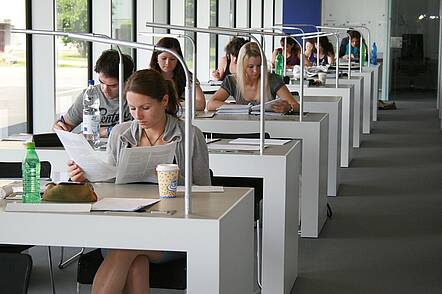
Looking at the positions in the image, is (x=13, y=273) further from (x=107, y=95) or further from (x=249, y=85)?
(x=249, y=85)

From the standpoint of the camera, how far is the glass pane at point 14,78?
18.0ft

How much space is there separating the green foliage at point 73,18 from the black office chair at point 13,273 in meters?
4.04

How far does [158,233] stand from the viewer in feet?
9.06

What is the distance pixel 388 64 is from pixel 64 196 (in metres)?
13.6

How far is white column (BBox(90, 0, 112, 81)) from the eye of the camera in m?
7.09

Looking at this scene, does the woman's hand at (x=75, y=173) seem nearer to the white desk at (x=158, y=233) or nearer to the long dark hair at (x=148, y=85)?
the long dark hair at (x=148, y=85)

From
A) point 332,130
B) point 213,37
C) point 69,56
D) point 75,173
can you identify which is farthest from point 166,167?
point 213,37

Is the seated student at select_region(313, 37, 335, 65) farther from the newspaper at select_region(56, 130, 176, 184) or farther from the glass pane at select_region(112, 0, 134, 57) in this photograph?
the newspaper at select_region(56, 130, 176, 184)

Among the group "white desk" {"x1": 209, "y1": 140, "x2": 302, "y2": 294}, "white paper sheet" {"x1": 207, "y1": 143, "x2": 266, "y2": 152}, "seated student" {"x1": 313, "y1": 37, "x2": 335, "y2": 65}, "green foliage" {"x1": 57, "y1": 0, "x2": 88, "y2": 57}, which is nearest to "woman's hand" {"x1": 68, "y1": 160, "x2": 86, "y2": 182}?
"white desk" {"x1": 209, "y1": 140, "x2": 302, "y2": 294}

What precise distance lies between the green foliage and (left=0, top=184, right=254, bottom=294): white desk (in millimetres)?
3599

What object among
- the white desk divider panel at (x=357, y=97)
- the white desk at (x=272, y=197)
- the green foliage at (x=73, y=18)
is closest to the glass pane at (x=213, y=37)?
the white desk divider panel at (x=357, y=97)

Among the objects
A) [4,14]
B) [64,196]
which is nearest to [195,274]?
[64,196]

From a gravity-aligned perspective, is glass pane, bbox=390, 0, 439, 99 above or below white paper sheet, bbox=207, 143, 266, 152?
above

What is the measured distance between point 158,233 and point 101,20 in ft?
15.6
